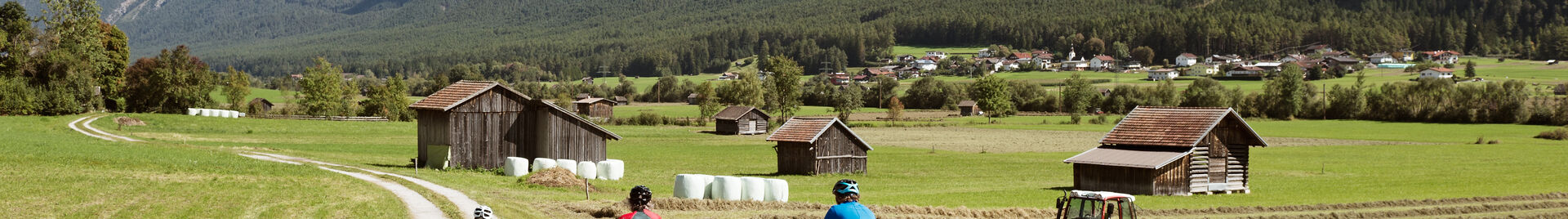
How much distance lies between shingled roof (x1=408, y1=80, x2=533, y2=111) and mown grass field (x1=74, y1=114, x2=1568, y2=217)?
2.66 meters

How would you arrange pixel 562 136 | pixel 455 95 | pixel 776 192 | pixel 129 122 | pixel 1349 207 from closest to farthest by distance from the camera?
1. pixel 776 192
2. pixel 1349 207
3. pixel 455 95
4. pixel 562 136
5. pixel 129 122

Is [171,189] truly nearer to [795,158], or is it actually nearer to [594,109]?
[795,158]

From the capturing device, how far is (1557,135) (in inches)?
3792

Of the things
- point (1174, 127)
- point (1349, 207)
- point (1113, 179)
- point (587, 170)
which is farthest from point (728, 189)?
point (1174, 127)

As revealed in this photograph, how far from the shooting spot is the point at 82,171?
3416 cm

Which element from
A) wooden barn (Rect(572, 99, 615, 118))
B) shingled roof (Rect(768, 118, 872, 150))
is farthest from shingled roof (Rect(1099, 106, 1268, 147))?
wooden barn (Rect(572, 99, 615, 118))

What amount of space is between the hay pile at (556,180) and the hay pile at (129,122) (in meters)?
52.0

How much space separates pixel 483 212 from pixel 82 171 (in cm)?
2496

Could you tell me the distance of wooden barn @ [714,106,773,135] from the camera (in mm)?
106250

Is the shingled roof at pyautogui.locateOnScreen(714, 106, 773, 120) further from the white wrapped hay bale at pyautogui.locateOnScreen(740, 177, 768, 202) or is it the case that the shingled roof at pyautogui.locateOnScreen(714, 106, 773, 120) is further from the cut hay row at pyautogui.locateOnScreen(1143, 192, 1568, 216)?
the white wrapped hay bale at pyautogui.locateOnScreen(740, 177, 768, 202)

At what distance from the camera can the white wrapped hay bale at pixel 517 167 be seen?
156ft

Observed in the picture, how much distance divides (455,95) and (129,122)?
41716 millimetres

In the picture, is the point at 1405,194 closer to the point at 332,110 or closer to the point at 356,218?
the point at 356,218

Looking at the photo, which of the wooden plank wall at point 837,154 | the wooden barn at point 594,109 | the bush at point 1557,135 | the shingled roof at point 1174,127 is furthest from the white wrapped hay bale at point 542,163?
the wooden barn at point 594,109
